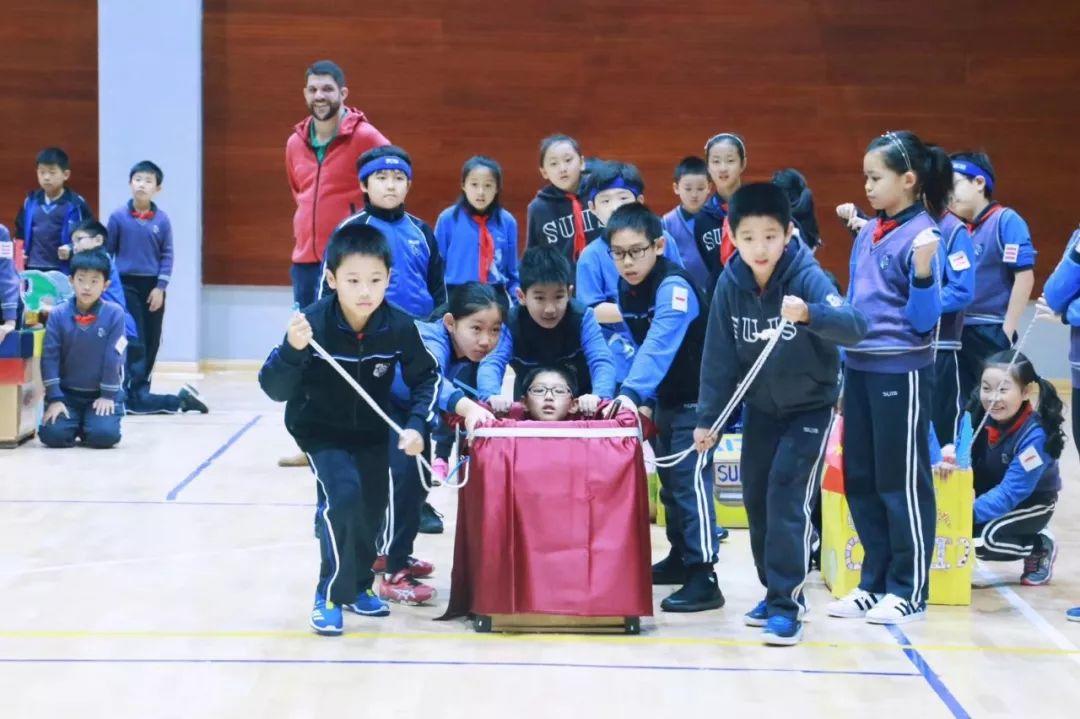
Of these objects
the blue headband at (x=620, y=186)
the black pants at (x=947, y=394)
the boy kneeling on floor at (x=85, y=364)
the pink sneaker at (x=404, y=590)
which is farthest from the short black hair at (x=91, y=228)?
the black pants at (x=947, y=394)

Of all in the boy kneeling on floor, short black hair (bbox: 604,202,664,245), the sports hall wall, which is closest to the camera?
short black hair (bbox: 604,202,664,245)

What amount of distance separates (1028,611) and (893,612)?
576 millimetres

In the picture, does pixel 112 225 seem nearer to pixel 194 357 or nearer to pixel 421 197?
pixel 194 357

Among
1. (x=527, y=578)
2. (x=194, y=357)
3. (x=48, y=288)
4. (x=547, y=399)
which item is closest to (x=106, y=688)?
(x=527, y=578)

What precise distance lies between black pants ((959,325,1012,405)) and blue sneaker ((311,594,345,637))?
135 inches

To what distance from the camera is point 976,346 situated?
6816mm

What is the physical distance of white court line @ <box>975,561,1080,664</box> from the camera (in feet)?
15.0

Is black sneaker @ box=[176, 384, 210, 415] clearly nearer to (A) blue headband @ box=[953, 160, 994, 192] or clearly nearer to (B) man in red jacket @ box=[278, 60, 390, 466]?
(B) man in red jacket @ box=[278, 60, 390, 466]

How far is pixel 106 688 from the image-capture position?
3.94 metres

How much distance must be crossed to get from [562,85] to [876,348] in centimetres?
744

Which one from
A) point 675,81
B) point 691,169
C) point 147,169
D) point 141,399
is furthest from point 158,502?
point 675,81

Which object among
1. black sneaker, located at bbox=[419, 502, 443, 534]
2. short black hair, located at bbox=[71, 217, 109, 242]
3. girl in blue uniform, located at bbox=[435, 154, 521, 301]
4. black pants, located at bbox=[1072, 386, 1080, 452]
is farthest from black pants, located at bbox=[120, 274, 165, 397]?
black pants, located at bbox=[1072, 386, 1080, 452]

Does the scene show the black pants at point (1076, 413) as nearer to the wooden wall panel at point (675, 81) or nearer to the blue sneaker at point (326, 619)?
the blue sneaker at point (326, 619)

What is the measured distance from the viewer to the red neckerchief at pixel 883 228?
4.82 m
